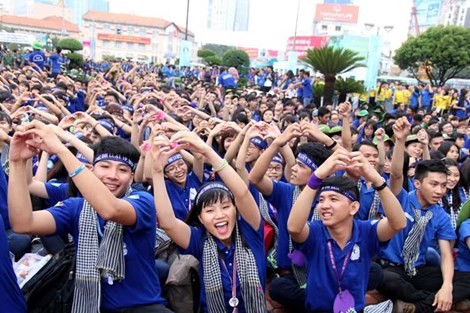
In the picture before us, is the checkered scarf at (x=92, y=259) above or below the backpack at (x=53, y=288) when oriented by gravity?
above

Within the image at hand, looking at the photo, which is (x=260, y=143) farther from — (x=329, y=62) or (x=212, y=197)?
(x=329, y=62)

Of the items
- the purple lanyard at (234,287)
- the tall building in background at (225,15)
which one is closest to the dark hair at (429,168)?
the purple lanyard at (234,287)

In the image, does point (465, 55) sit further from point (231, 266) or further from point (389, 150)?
point (231, 266)

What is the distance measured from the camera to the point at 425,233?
3.80 m

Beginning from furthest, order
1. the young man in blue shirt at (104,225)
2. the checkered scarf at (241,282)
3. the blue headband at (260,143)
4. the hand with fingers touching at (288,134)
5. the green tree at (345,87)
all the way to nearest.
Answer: the green tree at (345,87), the blue headband at (260,143), the hand with fingers touching at (288,134), the checkered scarf at (241,282), the young man in blue shirt at (104,225)

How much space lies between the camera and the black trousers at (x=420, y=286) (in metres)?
3.69

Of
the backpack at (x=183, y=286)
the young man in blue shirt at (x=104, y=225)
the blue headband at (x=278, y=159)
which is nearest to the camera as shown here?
the young man in blue shirt at (x=104, y=225)

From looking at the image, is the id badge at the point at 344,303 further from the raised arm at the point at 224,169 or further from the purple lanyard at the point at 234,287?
the raised arm at the point at 224,169

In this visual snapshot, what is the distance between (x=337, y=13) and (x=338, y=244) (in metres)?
81.0

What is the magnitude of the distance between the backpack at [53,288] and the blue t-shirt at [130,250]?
23 cm

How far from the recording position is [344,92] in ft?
48.5

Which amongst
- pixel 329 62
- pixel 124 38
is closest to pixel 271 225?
pixel 329 62

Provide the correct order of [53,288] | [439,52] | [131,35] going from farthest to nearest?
1. [131,35]
2. [439,52]
3. [53,288]

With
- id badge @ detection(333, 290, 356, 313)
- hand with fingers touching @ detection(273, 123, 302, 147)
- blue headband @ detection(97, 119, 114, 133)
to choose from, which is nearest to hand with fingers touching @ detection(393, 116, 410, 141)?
hand with fingers touching @ detection(273, 123, 302, 147)
